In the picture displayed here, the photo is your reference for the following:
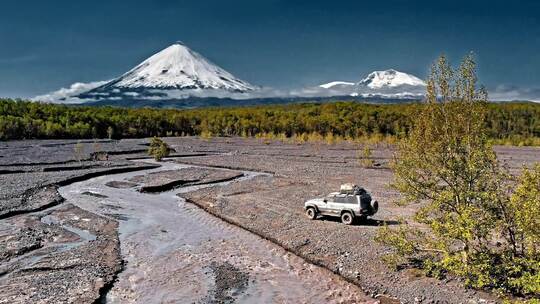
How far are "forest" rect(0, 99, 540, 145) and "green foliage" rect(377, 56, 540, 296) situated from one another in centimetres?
9944

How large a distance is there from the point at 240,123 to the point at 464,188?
148432mm

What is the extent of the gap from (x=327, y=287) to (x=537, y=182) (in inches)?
362

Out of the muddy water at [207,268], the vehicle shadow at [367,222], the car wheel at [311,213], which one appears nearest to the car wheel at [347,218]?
the vehicle shadow at [367,222]

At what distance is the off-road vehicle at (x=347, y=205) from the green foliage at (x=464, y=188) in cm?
680

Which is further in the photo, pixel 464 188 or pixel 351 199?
pixel 351 199

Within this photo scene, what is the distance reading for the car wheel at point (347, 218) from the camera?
2817cm

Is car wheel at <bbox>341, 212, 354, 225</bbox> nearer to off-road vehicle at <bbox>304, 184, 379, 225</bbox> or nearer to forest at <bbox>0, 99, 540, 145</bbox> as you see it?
off-road vehicle at <bbox>304, 184, 379, 225</bbox>

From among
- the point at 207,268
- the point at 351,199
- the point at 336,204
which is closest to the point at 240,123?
the point at 336,204

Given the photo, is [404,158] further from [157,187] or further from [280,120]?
[280,120]

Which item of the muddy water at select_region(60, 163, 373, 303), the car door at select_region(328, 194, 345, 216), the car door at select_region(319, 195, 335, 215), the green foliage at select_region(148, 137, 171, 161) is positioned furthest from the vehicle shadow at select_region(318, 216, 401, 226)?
the green foliage at select_region(148, 137, 171, 161)

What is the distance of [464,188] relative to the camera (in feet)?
60.1

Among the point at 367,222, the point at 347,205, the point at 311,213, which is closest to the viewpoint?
the point at 347,205

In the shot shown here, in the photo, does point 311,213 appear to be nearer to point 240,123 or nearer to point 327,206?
point 327,206

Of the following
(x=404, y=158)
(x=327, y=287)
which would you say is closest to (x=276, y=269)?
(x=327, y=287)
